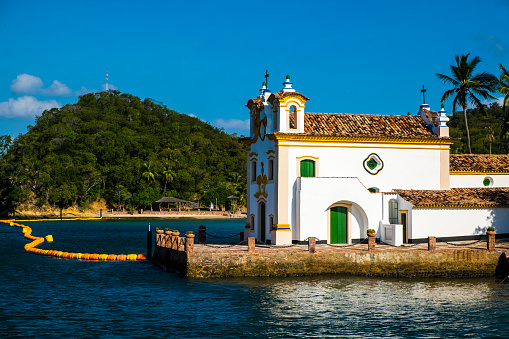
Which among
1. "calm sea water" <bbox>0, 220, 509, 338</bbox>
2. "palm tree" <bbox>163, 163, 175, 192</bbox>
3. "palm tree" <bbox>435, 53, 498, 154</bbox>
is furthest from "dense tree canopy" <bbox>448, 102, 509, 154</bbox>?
"palm tree" <bbox>163, 163, 175, 192</bbox>

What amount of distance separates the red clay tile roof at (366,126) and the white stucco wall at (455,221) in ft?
16.6

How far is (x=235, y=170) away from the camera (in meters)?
132

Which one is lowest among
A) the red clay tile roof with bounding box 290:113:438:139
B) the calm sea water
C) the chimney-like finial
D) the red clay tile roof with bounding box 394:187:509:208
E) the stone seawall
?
the calm sea water

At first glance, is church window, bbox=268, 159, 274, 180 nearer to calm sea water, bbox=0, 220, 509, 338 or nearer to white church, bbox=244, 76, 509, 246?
white church, bbox=244, 76, 509, 246

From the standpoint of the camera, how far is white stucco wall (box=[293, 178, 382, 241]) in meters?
33.4

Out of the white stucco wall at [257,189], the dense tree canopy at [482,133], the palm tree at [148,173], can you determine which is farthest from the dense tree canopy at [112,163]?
the white stucco wall at [257,189]

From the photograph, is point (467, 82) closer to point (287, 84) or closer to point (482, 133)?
point (287, 84)

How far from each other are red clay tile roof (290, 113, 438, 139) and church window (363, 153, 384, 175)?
133 centimetres

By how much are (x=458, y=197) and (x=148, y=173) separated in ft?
266

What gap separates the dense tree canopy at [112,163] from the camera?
10838 centimetres

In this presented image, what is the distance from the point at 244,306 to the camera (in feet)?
79.7

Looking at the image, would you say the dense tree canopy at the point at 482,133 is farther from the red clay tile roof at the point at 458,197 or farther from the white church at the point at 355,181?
the white church at the point at 355,181

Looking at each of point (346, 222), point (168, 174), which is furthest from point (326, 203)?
point (168, 174)

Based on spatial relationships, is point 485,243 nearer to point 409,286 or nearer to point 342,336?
point 409,286
